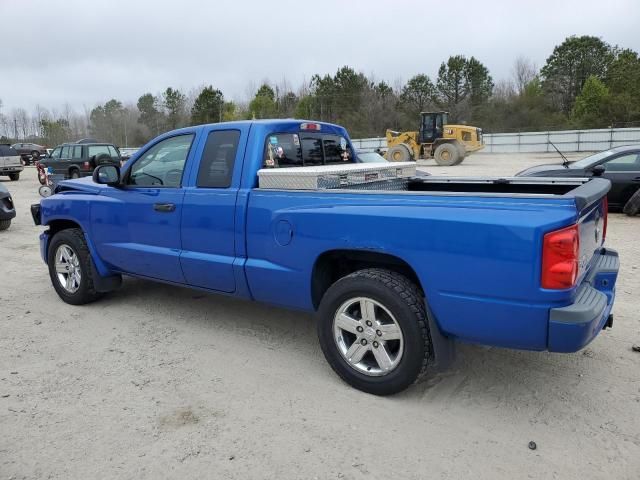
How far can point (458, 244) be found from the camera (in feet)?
9.93

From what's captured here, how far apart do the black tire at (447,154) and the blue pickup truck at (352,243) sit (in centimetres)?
2491

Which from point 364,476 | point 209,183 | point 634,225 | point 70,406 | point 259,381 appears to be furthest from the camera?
point 634,225

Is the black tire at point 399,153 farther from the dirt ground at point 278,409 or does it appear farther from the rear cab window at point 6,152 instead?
the dirt ground at point 278,409

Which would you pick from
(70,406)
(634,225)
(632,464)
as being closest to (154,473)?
(70,406)

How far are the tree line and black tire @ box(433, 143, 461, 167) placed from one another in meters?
25.8

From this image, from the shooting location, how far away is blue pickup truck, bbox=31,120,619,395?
288cm

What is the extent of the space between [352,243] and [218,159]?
62.5 inches

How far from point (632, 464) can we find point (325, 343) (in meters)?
1.94

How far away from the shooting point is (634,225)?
943 centimetres

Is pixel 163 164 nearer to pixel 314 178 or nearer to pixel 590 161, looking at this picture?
pixel 314 178

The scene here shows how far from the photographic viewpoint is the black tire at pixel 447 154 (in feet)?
94.9

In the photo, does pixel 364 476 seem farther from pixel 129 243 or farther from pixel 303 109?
pixel 303 109

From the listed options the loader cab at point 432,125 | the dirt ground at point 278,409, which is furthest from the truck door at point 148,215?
the loader cab at point 432,125

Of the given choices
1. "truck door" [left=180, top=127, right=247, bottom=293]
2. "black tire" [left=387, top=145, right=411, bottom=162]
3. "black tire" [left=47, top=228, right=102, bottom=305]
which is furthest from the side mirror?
"black tire" [left=387, top=145, right=411, bottom=162]
